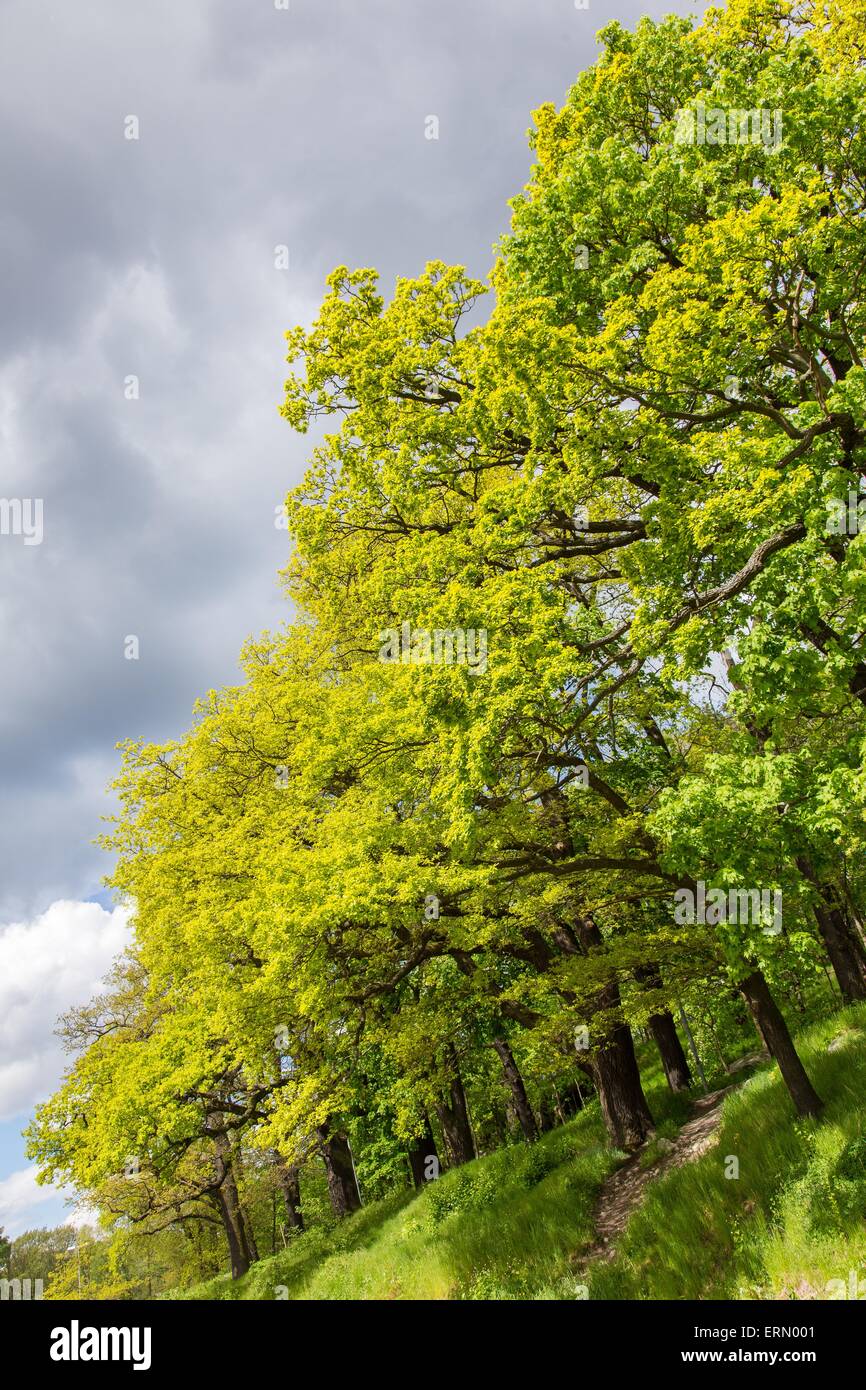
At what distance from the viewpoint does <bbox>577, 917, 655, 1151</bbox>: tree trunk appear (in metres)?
15.0

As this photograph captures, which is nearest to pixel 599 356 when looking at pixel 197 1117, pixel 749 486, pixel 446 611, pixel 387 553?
pixel 749 486

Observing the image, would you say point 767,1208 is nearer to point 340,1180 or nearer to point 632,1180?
point 632,1180

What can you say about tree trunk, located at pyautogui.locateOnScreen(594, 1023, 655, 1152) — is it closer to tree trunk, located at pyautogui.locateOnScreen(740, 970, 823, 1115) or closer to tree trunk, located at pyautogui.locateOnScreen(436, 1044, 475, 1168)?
tree trunk, located at pyautogui.locateOnScreen(740, 970, 823, 1115)

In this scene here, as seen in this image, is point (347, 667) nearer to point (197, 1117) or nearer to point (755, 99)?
point (197, 1117)

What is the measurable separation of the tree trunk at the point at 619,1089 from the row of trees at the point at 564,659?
0.09m

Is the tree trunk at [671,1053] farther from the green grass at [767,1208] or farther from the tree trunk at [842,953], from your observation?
the green grass at [767,1208]

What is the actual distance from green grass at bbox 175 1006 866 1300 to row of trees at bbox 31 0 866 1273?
3.61ft

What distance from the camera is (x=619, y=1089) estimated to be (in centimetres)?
1541

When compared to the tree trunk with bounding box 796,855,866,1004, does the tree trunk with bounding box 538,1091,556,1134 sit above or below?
below

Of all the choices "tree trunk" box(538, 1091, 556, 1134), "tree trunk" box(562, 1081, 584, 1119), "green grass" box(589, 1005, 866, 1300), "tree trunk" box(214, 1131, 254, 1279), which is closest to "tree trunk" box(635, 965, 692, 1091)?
"green grass" box(589, 1005, 866, 1300)

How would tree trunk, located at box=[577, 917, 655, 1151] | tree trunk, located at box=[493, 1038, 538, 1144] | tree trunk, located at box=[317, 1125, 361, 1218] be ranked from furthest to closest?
1. tree trunk, located at box=[317, 1125, 361, 1218]
2. tree trunk, located at box=[493, 1038, 538, 1144]
3. tree trunk, located at box=[577, 917, 655, 1151]

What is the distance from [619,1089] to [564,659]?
11.3 metres

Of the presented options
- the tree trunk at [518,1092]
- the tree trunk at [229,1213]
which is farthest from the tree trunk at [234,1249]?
the tree trunk at [518,1092]
